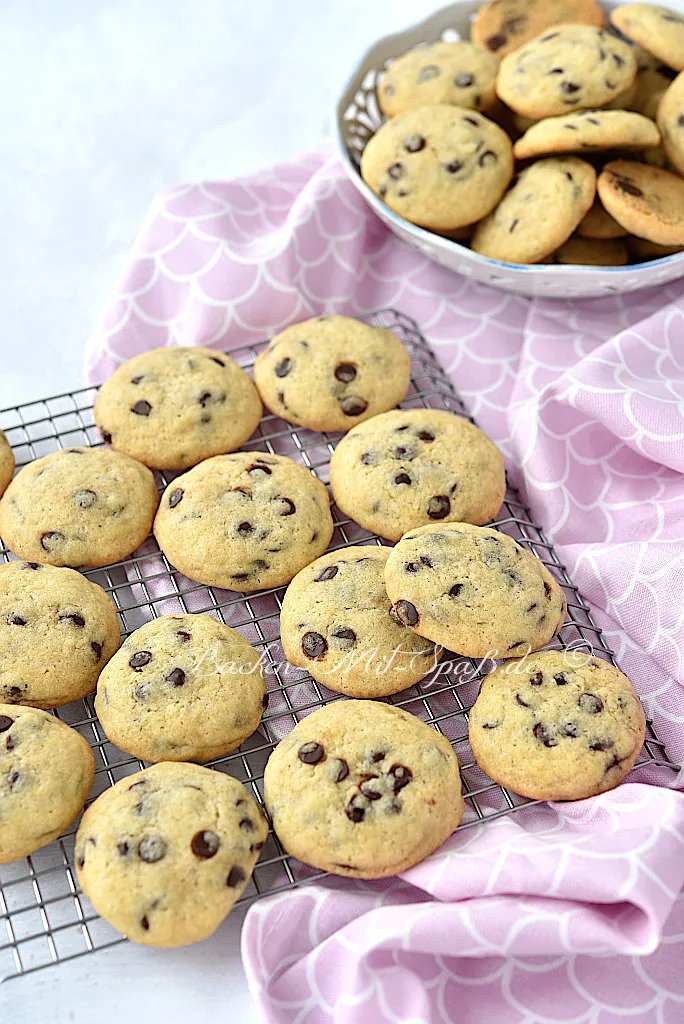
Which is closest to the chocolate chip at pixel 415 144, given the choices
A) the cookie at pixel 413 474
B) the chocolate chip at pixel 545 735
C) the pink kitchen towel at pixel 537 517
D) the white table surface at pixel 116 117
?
the pink kitchen towel at pixel 537 517

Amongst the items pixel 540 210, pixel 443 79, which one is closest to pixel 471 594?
pixel 540 210

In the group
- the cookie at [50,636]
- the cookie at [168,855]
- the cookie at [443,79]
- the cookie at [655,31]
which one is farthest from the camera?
the cookie at [443,79]

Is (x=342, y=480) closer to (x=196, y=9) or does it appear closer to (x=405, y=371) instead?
(x=405, y=371)

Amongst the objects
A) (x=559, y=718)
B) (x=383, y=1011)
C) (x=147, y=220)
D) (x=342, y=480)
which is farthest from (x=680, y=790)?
(x=147, y=220)

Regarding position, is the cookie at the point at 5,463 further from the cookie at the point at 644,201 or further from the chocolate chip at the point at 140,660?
the cookie at the point at 644,201

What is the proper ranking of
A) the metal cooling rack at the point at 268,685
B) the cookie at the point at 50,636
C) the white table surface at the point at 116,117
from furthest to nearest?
the white table surface at the point at 116,117, the cookie at the point at 50,636, the metal cooling rack at the point at 268,685

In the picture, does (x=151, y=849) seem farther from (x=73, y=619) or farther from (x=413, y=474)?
(x=413, y=474)

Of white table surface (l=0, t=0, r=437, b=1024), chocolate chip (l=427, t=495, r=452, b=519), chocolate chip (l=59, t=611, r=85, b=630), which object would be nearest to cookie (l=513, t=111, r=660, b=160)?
chocolate chip (l=427, t=495, r=452, b=519)
